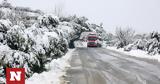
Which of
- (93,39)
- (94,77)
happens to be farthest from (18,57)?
(93,39)

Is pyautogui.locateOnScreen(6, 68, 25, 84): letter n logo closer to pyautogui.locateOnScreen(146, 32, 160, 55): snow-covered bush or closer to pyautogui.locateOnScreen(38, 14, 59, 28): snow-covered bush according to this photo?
pyautogui.locateOnScreen(38, 14, 59, 28): snow-covered bush

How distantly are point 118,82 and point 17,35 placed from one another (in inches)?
202

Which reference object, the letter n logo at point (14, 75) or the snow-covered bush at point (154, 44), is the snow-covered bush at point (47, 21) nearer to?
the snow-covered bush at point (154, 44)

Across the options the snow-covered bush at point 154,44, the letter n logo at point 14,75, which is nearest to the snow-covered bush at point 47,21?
the snow-covered bush at point 154,44

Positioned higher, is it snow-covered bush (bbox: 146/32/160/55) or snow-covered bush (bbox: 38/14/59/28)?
snow-covered bush (bbox: 38/14/59/28)

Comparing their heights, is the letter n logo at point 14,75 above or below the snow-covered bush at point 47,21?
below

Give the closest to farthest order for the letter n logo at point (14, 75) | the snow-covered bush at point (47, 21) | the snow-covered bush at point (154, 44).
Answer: the letter n logo at point (14, 75) < the snow-covered bush at point (47, 21) < the snow-covered bush at point (154, 44)

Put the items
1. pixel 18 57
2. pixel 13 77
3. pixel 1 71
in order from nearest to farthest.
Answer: pixel 13 77 → pixel 1 71 → pixel 18 57

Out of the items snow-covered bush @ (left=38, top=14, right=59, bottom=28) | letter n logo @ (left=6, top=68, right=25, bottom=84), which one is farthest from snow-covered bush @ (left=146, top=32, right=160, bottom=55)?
letter n logo @ (left=6, top=68, right=25, bottom=84)

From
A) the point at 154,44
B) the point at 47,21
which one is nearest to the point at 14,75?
the point at 47,21

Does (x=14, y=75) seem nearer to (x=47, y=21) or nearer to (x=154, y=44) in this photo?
(x=47, y=21)

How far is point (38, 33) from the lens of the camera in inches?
627

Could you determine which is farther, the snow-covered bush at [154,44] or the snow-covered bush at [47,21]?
the snow-covered bush at [154,44]

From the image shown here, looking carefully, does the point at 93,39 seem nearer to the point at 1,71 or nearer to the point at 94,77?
the point at 94,77
